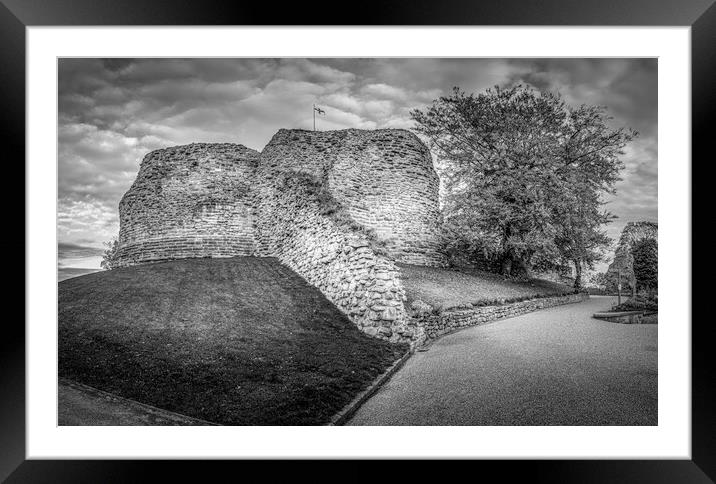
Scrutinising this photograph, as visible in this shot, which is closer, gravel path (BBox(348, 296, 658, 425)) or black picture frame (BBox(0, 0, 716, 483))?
black picture frame (BBox(0, 0, 716, 483))

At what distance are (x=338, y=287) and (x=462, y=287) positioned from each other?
183 inches

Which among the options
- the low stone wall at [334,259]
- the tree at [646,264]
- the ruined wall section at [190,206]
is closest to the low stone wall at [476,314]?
the low stone wall at [334,259]

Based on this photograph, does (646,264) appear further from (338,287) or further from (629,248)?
(338,287)

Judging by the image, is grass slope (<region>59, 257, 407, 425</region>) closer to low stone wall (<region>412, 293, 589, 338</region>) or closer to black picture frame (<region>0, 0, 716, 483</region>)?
black picture frame (<region>0, 0, 716, 483</region>)

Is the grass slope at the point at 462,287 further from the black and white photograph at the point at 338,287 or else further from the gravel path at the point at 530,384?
the gravel path at the point at 530,384

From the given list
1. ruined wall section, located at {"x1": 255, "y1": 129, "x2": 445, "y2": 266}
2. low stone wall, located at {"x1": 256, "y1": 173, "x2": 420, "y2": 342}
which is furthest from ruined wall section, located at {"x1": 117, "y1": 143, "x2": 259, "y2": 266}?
ruined wall section, located at {"x1": 255, "y1": 129, "x2": 445, "y2": 266}

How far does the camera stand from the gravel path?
404 centimetres

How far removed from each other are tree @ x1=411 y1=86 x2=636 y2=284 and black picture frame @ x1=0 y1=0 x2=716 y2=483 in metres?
6.25
